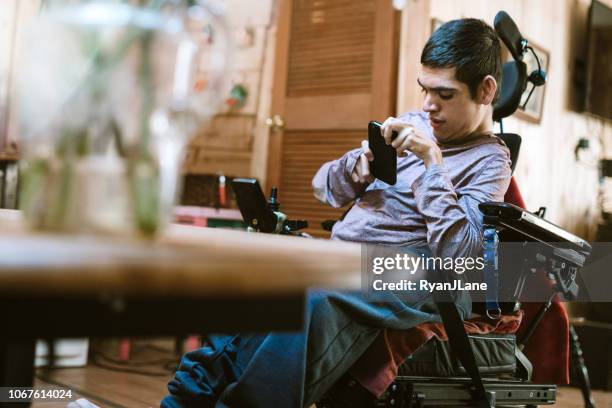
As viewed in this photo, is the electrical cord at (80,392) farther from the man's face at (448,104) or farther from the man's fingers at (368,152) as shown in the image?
the man's face at (448,104)

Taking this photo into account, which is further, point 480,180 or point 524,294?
point 524,294

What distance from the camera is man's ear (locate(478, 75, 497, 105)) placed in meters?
1.59

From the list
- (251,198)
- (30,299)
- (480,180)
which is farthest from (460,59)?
(30,299)

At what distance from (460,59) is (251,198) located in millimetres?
584

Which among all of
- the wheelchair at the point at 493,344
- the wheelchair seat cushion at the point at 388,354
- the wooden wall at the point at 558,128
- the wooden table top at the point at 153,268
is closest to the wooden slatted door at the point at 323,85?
the wooden wall at the point at 558,128

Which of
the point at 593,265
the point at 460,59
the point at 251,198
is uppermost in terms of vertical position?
the point at 460,59

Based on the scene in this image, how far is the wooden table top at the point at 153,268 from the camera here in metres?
0.43

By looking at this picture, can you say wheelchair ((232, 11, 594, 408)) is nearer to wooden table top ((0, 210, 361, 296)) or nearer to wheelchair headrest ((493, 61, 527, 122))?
wheelchair headrest ((493, 61, 527, 122))

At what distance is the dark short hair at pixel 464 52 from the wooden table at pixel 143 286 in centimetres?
111

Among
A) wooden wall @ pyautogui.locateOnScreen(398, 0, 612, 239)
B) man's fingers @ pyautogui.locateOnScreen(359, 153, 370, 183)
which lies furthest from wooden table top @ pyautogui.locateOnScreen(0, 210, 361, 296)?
wooden wall @ pyautogui.locateOnScreen(398, 0, 612, 239)

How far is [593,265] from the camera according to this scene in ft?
12.4

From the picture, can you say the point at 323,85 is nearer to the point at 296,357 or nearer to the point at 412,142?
the point at 412,142

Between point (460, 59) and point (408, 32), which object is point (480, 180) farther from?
point (408, 32)

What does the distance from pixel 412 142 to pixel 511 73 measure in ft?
2.39
